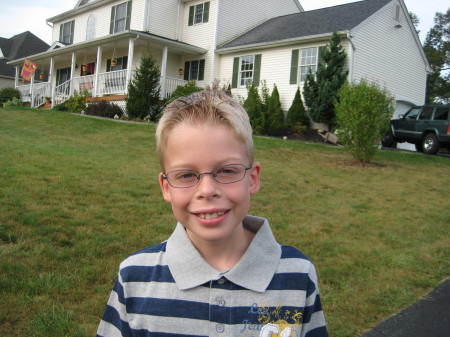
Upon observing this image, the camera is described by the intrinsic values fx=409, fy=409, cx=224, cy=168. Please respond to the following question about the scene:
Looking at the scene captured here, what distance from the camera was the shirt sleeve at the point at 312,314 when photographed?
5.04 ft

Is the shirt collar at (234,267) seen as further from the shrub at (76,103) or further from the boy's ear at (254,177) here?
the shrub at (76,103)

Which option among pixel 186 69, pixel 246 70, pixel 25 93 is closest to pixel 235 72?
pixel 246 70

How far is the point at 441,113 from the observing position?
48.9 ft

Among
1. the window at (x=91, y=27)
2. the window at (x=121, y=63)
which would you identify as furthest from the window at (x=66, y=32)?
the window at (x=121, y=63)

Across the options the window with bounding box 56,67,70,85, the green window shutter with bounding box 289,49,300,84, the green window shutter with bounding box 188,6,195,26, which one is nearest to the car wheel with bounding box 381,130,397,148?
the green window shutter with bounding box 289,49,300,84

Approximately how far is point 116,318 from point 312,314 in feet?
2.44

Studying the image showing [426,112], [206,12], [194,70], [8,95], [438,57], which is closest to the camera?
[426,112]

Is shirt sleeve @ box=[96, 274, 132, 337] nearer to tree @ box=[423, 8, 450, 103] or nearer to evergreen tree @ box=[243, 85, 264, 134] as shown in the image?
evergreen tree @ box=[243, 85, 264, 134]

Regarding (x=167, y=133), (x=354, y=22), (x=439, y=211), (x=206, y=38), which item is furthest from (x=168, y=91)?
(x=167, y=133)

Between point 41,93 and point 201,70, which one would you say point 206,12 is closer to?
point 201,70

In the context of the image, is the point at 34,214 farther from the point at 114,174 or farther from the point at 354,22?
the point at 354,22

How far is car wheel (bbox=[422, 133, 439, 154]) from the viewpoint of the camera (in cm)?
1502

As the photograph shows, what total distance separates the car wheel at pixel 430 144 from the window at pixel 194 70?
11.5 metres

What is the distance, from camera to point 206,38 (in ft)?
71.2
